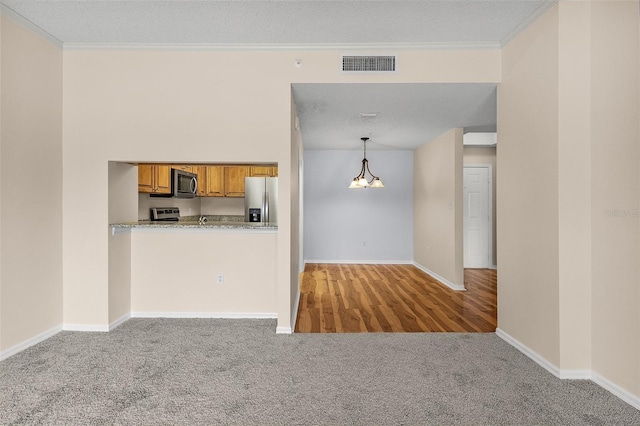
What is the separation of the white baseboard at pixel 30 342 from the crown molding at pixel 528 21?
484 cm

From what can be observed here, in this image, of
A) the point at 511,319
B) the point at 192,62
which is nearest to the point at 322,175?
the point at 192,62

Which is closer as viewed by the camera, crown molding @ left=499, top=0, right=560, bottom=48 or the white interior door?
crown molding @ left=499, top=0, right=560, bottom=48

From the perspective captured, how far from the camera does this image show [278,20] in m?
2.66

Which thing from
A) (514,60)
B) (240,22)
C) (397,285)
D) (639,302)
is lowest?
(397,285)

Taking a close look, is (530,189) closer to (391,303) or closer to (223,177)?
(391,303)

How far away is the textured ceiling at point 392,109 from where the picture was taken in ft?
10.8

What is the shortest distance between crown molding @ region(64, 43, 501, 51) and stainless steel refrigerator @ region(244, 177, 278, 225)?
296cm

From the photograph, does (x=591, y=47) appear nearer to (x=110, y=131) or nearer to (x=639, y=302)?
(x=639, y=302)

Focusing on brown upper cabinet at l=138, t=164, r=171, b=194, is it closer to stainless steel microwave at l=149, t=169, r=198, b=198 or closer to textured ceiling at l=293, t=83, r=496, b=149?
stainless steel microwave at l=149, t=169, r=198, b=198

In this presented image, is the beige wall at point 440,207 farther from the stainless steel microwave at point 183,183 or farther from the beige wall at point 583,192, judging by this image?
the stainless steel microwave at point 183,183

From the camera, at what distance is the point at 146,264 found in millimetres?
3484

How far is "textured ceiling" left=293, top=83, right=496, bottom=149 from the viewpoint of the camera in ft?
10.8

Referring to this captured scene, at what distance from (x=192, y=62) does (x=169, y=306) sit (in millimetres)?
2474

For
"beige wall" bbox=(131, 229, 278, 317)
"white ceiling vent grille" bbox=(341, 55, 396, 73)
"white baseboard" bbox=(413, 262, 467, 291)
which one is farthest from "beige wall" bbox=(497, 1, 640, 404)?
"beige wall" bbox=(131, 229, 278, 317)
